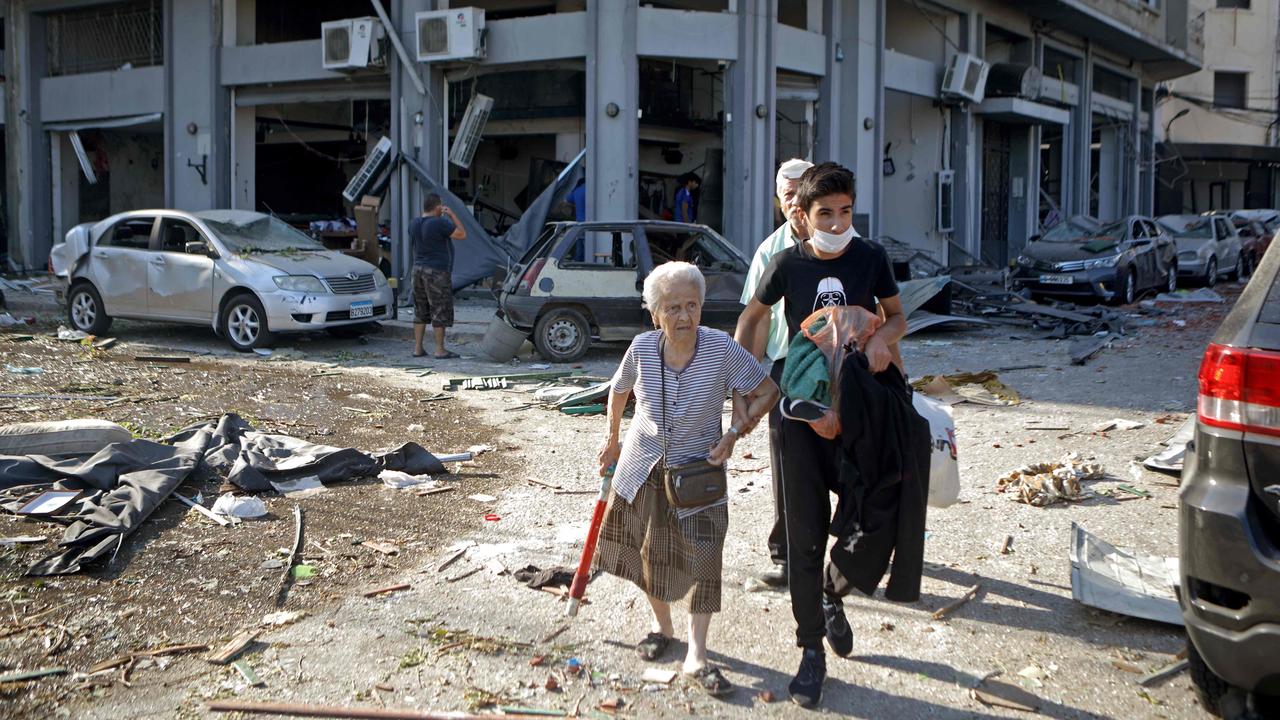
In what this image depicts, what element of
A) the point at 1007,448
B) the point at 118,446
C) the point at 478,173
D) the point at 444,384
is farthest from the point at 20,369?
the point at 478,173

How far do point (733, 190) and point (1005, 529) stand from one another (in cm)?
1296

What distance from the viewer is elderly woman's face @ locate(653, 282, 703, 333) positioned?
393cm

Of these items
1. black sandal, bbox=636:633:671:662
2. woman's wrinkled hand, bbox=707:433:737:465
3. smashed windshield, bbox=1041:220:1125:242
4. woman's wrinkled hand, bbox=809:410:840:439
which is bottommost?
black sandal, bbox=636:633:671:662

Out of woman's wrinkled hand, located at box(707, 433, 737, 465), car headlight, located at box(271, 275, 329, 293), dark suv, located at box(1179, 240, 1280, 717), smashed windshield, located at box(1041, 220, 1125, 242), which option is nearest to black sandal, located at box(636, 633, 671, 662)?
woman's wrinkled hand, located at box(707, 433, 737, 465)

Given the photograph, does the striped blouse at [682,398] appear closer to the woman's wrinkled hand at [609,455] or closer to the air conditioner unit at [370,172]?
the woman's wrinkled hand at [609,455]

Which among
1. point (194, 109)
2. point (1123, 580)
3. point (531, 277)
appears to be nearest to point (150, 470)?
point (1123, 580)

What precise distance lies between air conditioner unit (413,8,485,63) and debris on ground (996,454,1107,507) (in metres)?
13.5

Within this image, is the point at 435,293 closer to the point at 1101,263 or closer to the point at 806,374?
the point at 806,374

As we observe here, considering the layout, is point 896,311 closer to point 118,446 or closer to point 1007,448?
point 1007,448

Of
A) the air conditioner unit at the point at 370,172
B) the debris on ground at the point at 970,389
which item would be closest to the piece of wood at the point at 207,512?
the debris on ground at the point at 970,389

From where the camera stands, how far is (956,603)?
4770mm

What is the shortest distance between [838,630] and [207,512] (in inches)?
141

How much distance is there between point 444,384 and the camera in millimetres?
10859

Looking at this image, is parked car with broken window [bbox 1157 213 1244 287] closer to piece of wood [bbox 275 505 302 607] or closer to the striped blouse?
piece of wood [bbox 275 505 302 607]
